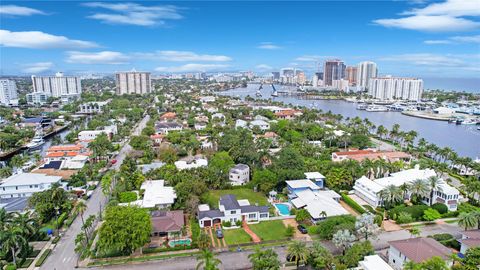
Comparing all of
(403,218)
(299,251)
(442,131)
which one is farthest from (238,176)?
(442,131)

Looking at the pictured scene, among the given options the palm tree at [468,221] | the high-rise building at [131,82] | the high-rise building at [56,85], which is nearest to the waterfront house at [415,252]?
the palm tree at [468,221]

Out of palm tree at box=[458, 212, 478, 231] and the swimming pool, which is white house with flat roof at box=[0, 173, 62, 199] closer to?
the swimming pool

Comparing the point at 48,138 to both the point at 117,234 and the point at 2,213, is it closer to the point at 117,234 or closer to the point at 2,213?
the point at 2,213

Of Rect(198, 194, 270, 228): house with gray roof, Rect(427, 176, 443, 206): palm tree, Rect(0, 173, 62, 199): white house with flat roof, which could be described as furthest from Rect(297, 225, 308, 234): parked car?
Rect(0, 173, 62, 199): white house with flat roof

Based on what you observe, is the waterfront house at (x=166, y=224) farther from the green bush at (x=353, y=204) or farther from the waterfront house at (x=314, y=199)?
the green bush at (x=353, y=204)

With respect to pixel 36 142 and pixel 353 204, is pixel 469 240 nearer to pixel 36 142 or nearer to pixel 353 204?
pixel 353 204

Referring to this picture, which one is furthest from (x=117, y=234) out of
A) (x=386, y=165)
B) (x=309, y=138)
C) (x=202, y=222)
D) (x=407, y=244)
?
(x=309, y=138)
